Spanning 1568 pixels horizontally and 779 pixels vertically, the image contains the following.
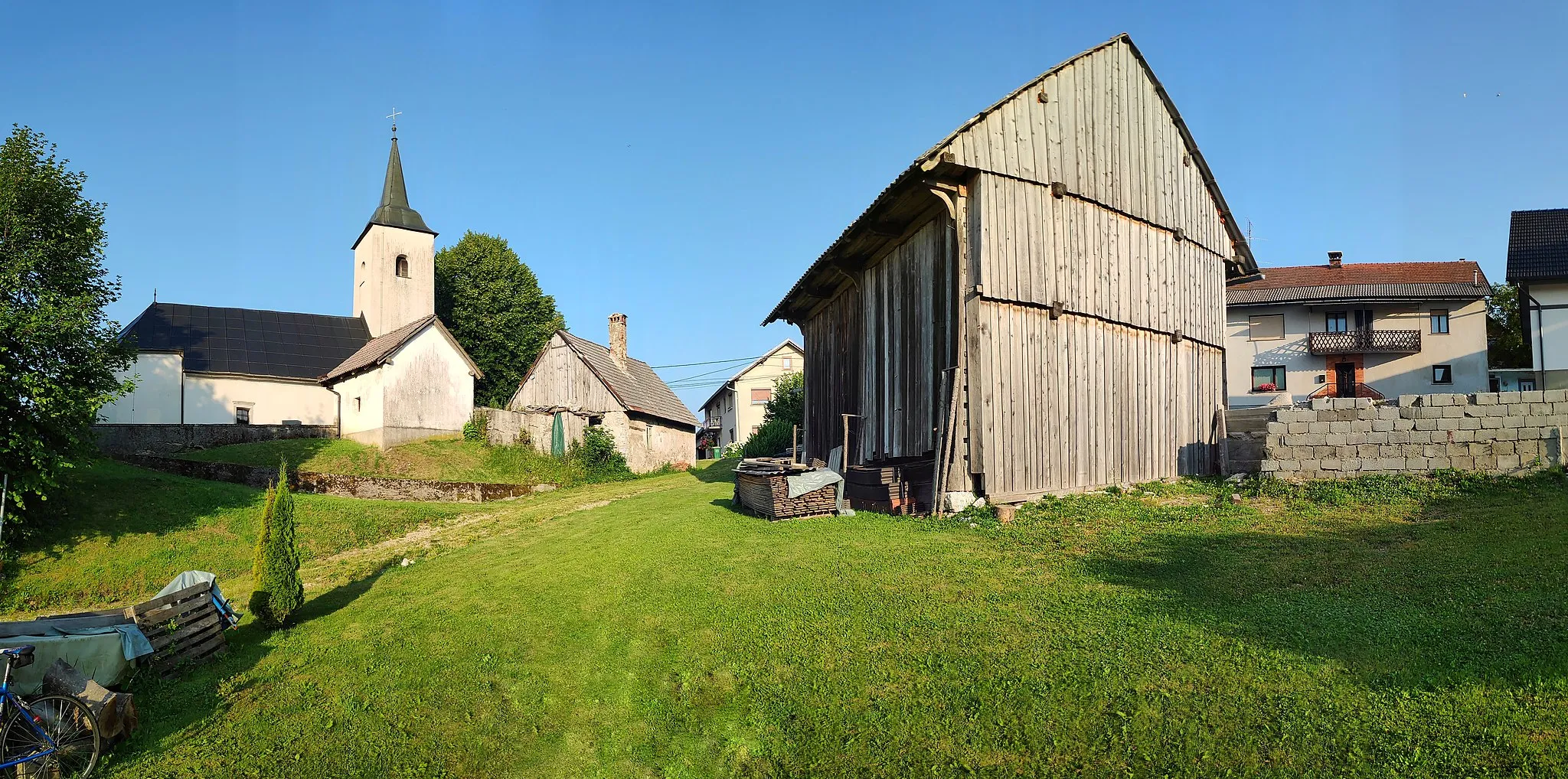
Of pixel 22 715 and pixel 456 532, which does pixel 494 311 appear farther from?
pixel 22 715

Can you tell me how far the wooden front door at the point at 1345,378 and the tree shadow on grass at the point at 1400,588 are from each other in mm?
32935

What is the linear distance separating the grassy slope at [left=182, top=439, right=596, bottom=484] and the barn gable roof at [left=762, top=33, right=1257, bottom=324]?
13.5 metres

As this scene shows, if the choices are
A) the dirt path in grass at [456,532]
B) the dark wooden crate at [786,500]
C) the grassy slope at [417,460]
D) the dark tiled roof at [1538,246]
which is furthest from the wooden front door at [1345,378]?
the dark wooden crate at [786,500]

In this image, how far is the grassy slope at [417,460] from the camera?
3120 cm

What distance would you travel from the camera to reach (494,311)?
51031mm

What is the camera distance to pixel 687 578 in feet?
38.8

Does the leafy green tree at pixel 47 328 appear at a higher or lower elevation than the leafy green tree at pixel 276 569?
higher

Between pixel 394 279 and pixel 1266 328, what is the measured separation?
145 ft

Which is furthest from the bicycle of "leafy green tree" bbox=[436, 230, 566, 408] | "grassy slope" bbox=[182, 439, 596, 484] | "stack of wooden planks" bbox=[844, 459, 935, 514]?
"leafy green tree" bbox=[436, 230, 566, 408]

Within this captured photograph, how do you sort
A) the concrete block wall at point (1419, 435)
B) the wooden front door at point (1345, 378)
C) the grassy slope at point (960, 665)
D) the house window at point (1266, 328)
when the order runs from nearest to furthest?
the grassy slope at point (960, 665), the concrete block wall at point (1419, 435), the wooden front door at point (1345, 378), the house window at point (1266, 328)

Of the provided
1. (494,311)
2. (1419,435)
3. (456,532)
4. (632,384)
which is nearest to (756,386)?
(494,311)

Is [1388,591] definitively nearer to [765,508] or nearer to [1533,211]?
[765,508]

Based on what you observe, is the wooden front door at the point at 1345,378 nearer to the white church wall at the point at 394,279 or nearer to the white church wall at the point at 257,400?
the white church wall at the point at 394,279

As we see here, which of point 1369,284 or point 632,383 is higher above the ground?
point 1369,284
